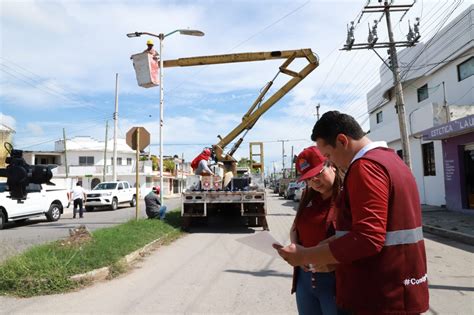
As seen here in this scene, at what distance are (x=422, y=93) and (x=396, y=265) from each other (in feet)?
78.0

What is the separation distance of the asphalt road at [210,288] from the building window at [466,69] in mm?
12094

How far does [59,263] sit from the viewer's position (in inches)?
244

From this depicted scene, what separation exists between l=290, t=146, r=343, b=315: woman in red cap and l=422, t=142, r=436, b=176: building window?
745 inches

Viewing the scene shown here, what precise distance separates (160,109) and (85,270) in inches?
319

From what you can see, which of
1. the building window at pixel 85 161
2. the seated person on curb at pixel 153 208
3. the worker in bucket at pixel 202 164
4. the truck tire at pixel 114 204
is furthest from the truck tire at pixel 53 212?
the building window at pixel 85 161

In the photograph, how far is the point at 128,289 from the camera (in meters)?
5.84

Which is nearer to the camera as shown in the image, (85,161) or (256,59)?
(256,59)

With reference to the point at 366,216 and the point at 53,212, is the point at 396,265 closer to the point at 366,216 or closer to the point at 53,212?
the point at 366,216

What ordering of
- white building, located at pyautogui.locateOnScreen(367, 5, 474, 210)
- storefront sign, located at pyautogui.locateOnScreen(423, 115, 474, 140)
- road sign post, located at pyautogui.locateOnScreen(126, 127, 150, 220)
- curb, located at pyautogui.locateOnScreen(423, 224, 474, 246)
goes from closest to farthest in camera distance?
curb, located at pyautogui.locateOnScreen(423, 224, 474, 246), road sign post, located at pyautogui.locateOnScreen(126, 127, 150, 220), storefront sign, located at pyautogui.locateOnScreen(423, 115, 474, 140), white building, located at pyautogui.locateOnScreen(367, 5, 474, 210)

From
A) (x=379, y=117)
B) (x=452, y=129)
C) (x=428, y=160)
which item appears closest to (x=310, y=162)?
(x=452, y=129)

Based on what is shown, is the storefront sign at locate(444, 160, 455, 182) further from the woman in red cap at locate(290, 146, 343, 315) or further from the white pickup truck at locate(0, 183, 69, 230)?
the white pickup truck at locate(0, 183, 69, 230)

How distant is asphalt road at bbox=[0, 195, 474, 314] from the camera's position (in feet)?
16.3

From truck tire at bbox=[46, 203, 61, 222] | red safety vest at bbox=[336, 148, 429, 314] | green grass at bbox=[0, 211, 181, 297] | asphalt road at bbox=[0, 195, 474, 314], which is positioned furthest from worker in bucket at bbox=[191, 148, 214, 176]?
red safety vest at bbox=[336, 148, 429, 314]

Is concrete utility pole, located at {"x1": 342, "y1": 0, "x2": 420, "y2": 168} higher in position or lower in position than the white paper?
higher
